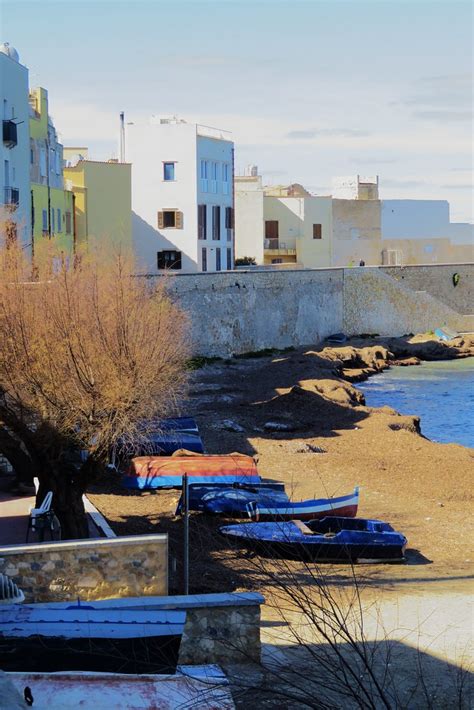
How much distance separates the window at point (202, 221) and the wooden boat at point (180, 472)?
32946 mm

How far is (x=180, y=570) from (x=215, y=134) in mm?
41839

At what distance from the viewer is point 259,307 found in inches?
1902

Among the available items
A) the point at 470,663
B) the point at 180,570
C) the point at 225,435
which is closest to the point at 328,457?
the point at 225,435

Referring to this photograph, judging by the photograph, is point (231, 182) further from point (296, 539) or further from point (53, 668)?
point (53, 668)

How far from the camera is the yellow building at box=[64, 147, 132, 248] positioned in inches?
1721

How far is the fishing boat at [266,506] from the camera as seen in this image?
707 inches

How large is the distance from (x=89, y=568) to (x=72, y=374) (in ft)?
16.7

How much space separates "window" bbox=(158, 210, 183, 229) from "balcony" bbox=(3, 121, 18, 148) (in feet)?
72.4

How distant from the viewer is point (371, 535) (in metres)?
16.2

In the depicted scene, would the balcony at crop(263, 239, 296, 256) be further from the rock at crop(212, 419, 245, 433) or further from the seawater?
the rock at crop(212, 419, 245, 433)

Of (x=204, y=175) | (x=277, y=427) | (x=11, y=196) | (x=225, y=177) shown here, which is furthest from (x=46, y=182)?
(x=225, y=177)

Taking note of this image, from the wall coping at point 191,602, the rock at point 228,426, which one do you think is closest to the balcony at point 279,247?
the rock at point 228,426

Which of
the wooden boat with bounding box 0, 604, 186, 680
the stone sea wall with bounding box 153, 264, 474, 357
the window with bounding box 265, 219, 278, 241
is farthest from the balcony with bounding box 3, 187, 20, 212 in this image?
the window with bounding box 265, 219, 278, 241

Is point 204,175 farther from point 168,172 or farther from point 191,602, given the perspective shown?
point 191,602
